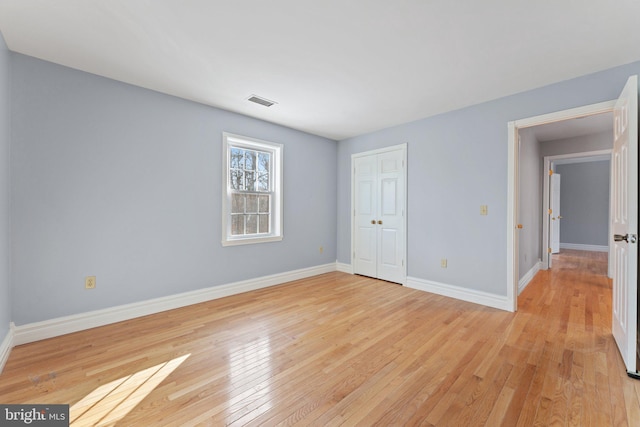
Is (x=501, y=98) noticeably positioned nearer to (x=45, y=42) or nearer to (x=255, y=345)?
(x=255, y=345)

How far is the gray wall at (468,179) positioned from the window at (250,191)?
1.99 m

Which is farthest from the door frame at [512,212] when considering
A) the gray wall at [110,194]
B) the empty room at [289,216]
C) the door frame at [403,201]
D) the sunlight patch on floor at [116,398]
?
the sunlight patch on floor at [116,398]

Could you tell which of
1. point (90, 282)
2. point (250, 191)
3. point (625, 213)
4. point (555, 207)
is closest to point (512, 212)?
point (625, 213)

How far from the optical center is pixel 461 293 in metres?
3.47

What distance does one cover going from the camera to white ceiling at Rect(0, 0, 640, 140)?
1.79m

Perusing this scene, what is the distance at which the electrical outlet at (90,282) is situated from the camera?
259 centimetres

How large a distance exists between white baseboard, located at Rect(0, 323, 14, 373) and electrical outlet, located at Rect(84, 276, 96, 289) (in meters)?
0.54

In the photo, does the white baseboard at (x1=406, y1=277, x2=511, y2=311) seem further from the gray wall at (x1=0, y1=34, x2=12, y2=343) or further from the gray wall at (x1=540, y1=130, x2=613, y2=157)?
the gray wall at (x1=0, y1=34, x2=12, y2=343)

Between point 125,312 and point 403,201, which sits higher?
point 403,201

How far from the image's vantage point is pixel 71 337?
2408 millimetres

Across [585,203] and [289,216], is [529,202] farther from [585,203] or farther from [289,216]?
[585,203]

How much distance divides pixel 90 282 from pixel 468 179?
438 centimetres

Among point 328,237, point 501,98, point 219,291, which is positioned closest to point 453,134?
point 501,98

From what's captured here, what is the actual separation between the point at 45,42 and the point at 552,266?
26.0ft
